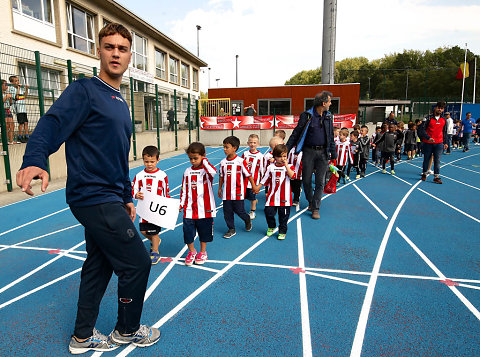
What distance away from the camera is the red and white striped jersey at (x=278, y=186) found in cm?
508

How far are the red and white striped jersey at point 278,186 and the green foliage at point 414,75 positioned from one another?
52353 millimetres

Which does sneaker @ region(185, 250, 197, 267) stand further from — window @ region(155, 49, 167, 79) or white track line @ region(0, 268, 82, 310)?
window @ region(155, 49, 167, 79)

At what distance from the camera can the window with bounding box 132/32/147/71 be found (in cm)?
2214

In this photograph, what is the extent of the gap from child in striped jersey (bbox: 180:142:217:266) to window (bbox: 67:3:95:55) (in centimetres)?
1596

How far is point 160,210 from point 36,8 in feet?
51.2

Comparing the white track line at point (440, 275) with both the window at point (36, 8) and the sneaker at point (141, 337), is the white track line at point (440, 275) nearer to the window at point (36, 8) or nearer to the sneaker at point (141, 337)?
the sneaker at point (141, 337)

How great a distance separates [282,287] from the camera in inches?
140

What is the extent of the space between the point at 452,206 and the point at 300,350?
615 centimetres

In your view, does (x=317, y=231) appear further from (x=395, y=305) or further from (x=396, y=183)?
(x=396, y=183)

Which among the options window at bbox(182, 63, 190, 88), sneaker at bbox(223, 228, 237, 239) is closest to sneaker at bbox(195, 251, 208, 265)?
sneaker at bbox(223, 228, 237, 239)

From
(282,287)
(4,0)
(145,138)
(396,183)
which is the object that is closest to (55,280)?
(282,287)

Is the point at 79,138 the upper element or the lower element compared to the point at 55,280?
upper

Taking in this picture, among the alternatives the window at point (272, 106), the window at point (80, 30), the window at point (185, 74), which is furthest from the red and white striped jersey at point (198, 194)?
the window at point (185, 74)

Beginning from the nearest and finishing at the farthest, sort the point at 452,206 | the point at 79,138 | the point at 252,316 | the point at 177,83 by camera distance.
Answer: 1. the point at 79,138
2. the point at 252,316
3. the point at 452,206
4. the point at 177,83
